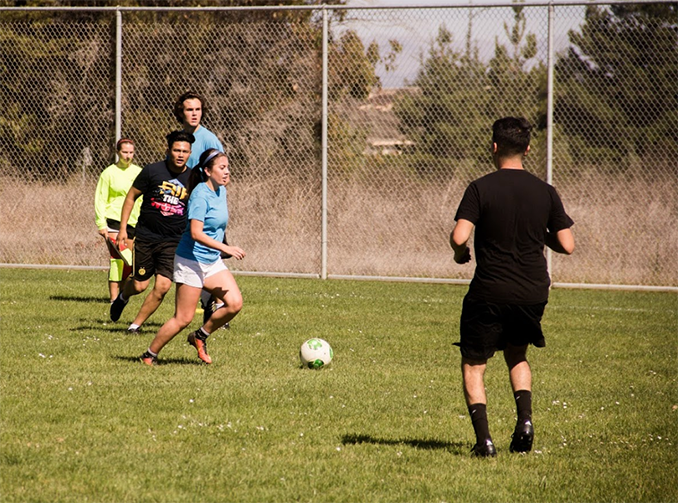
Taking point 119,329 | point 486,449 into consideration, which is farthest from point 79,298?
point 486,449

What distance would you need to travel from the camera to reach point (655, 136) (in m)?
13.4

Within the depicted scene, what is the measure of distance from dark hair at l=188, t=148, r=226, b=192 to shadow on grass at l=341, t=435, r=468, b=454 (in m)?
2.64

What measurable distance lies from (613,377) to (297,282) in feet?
22.4

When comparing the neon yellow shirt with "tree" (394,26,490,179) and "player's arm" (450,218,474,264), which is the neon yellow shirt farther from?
"player's arm" (450,218,474,264)

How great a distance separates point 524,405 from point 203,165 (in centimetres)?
332

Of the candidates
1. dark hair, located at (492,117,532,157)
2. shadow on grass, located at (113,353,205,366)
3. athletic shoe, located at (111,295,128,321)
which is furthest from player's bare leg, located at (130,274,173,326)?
dark hair, located at (492,117,532,157)

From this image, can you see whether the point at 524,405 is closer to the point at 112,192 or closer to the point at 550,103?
the point at 112,192

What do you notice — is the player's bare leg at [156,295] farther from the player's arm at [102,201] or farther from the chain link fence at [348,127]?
the chain link fence at [348,127]

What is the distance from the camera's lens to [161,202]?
9.18 m

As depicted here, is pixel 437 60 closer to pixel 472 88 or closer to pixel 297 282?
pixel 472 88

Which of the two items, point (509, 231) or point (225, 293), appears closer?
point (509, 231)

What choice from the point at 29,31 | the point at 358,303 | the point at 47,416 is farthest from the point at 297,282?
the point at 47,416

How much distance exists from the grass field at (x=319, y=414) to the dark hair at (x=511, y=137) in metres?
1.67

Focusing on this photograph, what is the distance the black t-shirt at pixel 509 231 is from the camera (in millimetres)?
5082
